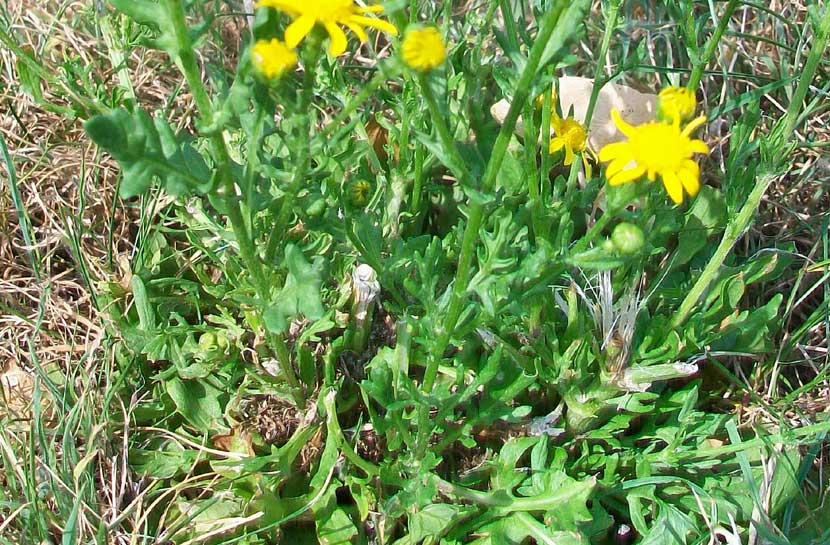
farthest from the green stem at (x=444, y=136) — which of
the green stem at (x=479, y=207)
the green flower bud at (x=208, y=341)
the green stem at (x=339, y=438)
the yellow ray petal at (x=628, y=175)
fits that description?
the green flower bud at (x=208, y=341)

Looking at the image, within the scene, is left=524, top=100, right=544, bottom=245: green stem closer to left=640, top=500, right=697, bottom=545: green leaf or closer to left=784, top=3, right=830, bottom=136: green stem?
left=784, top=3, right=830, bottom=136: green stem

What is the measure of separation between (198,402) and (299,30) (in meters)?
1.53

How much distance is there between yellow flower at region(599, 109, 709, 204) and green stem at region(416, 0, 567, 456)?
237 mm

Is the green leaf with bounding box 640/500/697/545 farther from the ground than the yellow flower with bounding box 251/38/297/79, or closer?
closer

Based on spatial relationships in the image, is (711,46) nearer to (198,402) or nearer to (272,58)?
(272,58)

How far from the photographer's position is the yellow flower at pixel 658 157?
190 cm

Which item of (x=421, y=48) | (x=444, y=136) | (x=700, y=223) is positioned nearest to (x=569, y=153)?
(x=700, y=223)

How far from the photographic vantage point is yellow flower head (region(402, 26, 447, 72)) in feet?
5.55

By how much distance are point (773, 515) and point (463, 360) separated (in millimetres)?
1061

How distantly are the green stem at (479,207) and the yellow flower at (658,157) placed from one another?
237 mm

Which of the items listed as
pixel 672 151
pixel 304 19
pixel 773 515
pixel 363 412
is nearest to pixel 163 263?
pixel 363 412

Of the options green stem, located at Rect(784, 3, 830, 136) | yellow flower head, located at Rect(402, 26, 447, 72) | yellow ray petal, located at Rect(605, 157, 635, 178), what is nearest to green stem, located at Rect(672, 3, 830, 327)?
green stem, located at Rect(784, 3, 830, 136)

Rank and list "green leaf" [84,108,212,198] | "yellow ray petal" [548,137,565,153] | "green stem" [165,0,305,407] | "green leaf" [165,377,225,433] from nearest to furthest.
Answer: "green leaf" [84,108,212,198], "green stem" [165,0,305,407], "yellow ray petal" [548,137,565,153], "green leaf" [165,377,225,433]

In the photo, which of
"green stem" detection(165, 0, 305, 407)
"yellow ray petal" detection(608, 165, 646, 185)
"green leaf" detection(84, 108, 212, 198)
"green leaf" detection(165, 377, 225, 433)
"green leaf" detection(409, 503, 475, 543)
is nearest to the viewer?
"green leaf" detection(84, 108, 212, 198)
